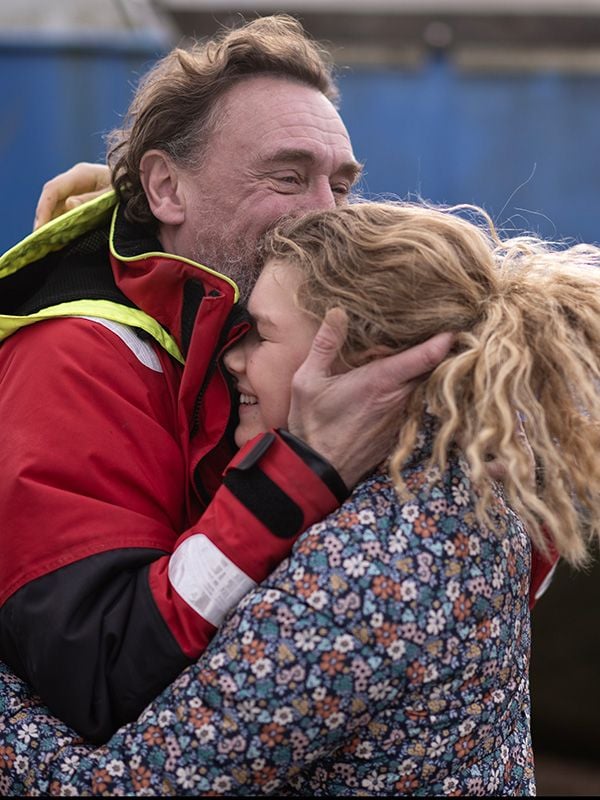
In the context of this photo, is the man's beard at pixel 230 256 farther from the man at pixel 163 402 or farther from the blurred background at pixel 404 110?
the blurred background at pixel 404 110

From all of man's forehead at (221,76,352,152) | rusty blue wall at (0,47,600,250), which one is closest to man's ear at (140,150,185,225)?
man's forehead at (221,76,352,152)

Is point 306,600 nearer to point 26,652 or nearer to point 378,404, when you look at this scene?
point 378,404

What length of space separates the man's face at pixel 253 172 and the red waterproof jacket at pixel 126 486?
0.29 metres

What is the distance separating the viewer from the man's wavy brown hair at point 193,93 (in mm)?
2633

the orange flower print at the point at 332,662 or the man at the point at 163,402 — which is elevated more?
the man at the point at 163,402

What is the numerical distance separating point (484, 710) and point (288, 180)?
147cm

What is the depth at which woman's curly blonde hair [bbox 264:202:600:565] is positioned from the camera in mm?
1701

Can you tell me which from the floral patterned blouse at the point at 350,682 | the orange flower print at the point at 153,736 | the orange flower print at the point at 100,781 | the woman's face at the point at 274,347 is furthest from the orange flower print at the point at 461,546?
the orange flower print at the point at 100,781

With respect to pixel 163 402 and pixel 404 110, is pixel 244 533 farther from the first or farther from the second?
pixel 404 110

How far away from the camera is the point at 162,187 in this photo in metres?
2.63

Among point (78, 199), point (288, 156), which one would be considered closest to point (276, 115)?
point (288, 156)

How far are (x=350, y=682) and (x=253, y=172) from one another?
147cm

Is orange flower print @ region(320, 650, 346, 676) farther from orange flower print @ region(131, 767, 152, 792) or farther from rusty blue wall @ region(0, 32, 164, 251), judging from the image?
rusty blue wall @ region(0, 32, 164, 251)

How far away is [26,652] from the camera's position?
179cm
